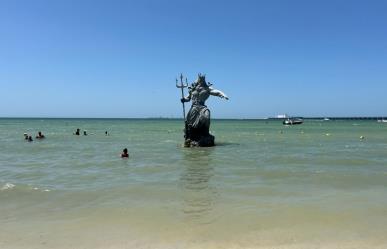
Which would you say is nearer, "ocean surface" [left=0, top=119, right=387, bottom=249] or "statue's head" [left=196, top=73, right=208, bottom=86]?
"ocean surface" [left=0, top=119, right=387, bottom=249]

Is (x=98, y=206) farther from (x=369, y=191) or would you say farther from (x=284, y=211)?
(x=369, y=191)

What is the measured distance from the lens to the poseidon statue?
28.6 metres

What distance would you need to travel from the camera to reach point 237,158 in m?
23.0

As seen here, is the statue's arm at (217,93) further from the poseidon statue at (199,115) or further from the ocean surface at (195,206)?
the ocean surface at (195,206)

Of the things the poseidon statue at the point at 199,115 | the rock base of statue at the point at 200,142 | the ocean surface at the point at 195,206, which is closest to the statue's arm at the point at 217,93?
the poseidon statue at the point at 199,115

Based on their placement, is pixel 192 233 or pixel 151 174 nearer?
pixel 192 233

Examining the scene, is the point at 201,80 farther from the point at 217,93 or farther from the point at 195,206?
the point at 195,206

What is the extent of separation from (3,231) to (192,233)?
366cm

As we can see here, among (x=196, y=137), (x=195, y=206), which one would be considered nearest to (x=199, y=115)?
(x=196, y=137)

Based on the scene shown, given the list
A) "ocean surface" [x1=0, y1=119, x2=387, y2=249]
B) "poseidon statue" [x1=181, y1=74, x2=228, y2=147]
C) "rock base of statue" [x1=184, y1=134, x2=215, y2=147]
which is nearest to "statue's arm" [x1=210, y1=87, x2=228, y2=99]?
"poseidon statue" [x1=181, y1=74, x2=228, y2=147]

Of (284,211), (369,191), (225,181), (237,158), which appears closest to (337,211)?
(284,211)

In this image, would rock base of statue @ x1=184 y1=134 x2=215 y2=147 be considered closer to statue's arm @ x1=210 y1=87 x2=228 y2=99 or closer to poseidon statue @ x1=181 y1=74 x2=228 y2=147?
poseidon statue @ x1=181 y1=74 x2=228 y2=147

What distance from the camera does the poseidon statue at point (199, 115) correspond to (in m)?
28.6

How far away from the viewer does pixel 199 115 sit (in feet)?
93.8
